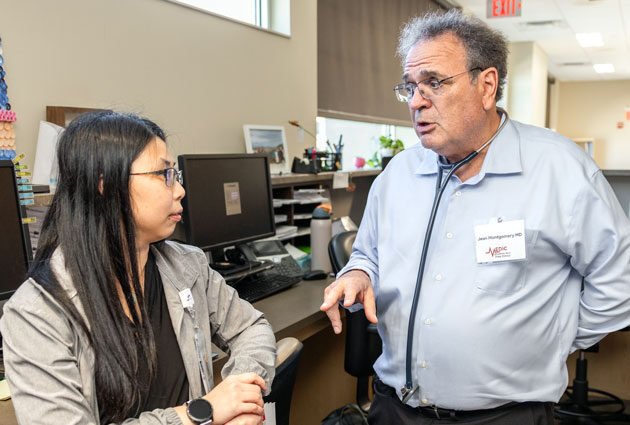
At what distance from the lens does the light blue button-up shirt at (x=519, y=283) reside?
4.02ft

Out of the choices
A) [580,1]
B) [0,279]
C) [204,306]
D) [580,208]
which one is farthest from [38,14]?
[580,1]

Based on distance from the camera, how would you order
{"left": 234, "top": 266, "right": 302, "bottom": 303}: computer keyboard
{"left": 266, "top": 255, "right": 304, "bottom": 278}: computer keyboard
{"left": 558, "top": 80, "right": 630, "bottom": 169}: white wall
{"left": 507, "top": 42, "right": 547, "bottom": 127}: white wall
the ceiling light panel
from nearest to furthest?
Result: 1. {"left": 234, "top": 266, "right": 302, "bottom": 303}: computer keyboard
2. {"left": 266, "top": 255, "right": 304, "bottom": 278}: computer keyboard
3. the ceiling light panel
4. {"left": 507, "top": 42, "right": 547, "bottom": 127}: white wall
5. {"left": 558, "top": 80, "right": 630, "bottom": 169}: white wall

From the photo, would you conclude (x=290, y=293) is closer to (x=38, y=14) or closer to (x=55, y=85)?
(x=55, y=85)

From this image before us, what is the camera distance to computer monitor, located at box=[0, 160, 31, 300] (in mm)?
1371

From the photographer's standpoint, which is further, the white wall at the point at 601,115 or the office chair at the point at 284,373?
the white wall at the point at 601,115

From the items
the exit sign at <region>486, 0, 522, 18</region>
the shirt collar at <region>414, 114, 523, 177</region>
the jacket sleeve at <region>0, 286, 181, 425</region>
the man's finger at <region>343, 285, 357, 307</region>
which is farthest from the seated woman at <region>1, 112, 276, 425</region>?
the exit sign at <region>486, 0, 522, 18</region>

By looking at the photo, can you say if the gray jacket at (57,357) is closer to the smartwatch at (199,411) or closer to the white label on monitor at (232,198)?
the smartwatch at (199,411)

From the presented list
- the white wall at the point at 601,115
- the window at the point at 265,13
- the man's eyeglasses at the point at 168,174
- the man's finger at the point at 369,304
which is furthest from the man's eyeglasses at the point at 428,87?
the white wall at the point at 601,115

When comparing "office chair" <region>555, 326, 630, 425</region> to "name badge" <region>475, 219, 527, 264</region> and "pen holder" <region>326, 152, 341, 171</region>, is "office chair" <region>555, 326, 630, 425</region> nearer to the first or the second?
"pen holder" <region>326, 152, 341, 171</region>

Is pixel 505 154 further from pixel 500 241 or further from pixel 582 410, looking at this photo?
pixel 582 410

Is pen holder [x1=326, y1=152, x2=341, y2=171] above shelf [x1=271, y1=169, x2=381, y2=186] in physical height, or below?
above

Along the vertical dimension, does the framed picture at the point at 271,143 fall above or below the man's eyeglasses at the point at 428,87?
below

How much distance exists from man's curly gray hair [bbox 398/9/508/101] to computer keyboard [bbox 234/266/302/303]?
998 millimetres

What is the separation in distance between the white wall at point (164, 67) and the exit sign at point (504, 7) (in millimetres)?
1790
